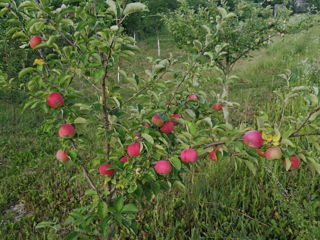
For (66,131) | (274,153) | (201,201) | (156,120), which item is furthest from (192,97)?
(201,201)

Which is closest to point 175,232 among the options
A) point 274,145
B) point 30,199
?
point 274,145

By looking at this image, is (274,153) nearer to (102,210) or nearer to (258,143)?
(258,143)

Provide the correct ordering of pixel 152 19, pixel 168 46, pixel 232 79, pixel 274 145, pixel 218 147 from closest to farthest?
pixel 274 145 → pixel 218 147 → pixel 232 79 → pixel 152 19 → pixel 168 46

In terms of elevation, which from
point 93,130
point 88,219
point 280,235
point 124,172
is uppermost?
point 124,172

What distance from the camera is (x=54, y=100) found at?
4.67ft

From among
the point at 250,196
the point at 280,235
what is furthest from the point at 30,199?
the point at 280,235

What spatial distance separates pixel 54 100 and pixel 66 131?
0.64 ft

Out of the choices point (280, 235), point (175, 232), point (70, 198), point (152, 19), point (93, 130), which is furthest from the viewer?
point (152, 19)

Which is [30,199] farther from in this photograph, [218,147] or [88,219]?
[218,147]

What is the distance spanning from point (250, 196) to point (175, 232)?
95 centimetres

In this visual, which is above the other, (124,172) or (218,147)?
(218,147)

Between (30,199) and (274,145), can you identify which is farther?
(30,199)

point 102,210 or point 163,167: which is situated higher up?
point 163,167

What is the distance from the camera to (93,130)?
18.4 ft
